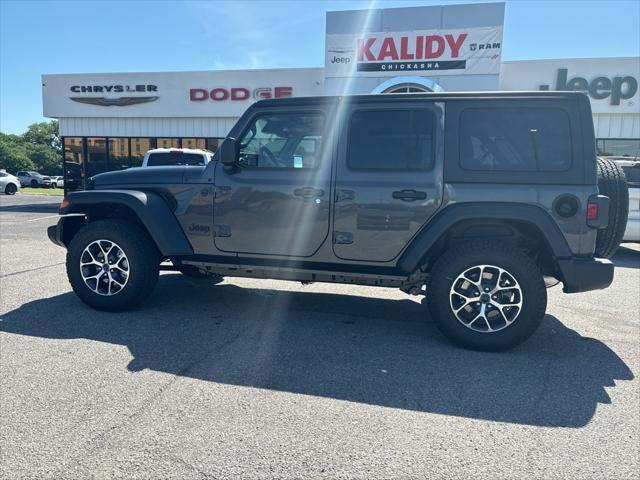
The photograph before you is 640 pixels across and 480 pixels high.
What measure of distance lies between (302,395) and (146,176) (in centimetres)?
286

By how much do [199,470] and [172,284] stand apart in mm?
3938

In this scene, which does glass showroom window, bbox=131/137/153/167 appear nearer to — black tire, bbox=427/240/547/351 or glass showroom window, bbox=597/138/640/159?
glass showroom window, bbox=597/138/640/159

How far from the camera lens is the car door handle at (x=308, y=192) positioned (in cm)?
405

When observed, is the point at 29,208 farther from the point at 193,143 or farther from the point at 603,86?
the point at 603,86

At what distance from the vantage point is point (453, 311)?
12.4ft

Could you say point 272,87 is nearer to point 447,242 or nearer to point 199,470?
point 447,242

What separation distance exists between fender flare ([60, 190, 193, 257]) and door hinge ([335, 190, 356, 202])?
1.57 m

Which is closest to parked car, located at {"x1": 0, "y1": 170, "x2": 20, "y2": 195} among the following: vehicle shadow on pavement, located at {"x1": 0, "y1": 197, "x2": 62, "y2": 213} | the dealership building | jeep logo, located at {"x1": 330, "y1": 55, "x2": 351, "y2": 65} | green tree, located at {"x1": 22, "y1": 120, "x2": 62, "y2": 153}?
vehicle shadow on pavement, located at {"x1": 0, "y1": 197, "x2": 62, "y2": 213}

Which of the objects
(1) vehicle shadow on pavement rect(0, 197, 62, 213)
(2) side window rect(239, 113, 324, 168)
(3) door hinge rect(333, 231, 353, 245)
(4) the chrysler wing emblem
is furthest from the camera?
(4) the chrysler wing emblem

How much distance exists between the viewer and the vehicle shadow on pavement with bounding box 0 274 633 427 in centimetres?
299

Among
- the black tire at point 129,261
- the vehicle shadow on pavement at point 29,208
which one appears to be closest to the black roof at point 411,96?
the black tire at point 129,261

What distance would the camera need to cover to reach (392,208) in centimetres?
388

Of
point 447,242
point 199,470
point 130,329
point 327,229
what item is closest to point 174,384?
point 199,470

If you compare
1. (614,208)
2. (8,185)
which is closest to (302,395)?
(614,208)
